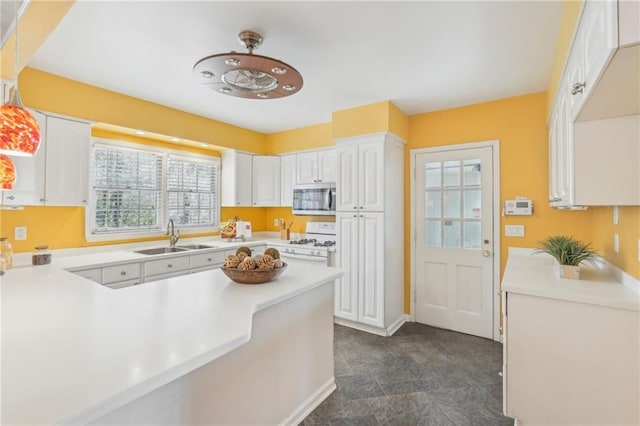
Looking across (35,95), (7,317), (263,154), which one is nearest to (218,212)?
(263,154)

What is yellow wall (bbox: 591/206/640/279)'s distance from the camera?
160cm

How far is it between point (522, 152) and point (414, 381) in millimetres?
2509

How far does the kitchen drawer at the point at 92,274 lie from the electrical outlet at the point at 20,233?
2.22ft

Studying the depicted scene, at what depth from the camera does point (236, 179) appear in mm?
4383

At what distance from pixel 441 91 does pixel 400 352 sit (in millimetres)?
2641

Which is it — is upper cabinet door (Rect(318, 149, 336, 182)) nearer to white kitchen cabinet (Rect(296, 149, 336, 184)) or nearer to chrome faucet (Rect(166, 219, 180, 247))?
white kitchen cabinet (Rect(296, 149, 336, 184))

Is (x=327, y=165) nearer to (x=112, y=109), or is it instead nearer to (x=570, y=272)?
(x=112, y=109)

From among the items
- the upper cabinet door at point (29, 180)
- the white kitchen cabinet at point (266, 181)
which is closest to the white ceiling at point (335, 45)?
the upper cabinet door at point (29, 180)

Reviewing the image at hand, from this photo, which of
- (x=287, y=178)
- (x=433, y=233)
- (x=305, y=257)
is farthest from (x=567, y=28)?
(x=287, y=178)

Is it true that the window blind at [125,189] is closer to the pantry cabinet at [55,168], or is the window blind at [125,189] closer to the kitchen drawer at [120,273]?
the pantry cabinet at [55,168]

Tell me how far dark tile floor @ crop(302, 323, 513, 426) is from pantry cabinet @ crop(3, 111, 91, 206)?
2.79 meters

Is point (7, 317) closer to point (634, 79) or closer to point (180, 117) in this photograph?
point (634, 79)

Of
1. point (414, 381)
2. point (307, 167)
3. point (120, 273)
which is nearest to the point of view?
point (414, 381)

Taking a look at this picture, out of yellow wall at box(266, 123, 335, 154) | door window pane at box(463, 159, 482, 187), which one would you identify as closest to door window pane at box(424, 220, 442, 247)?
door window pane at box(463, 159, 482, 187)
